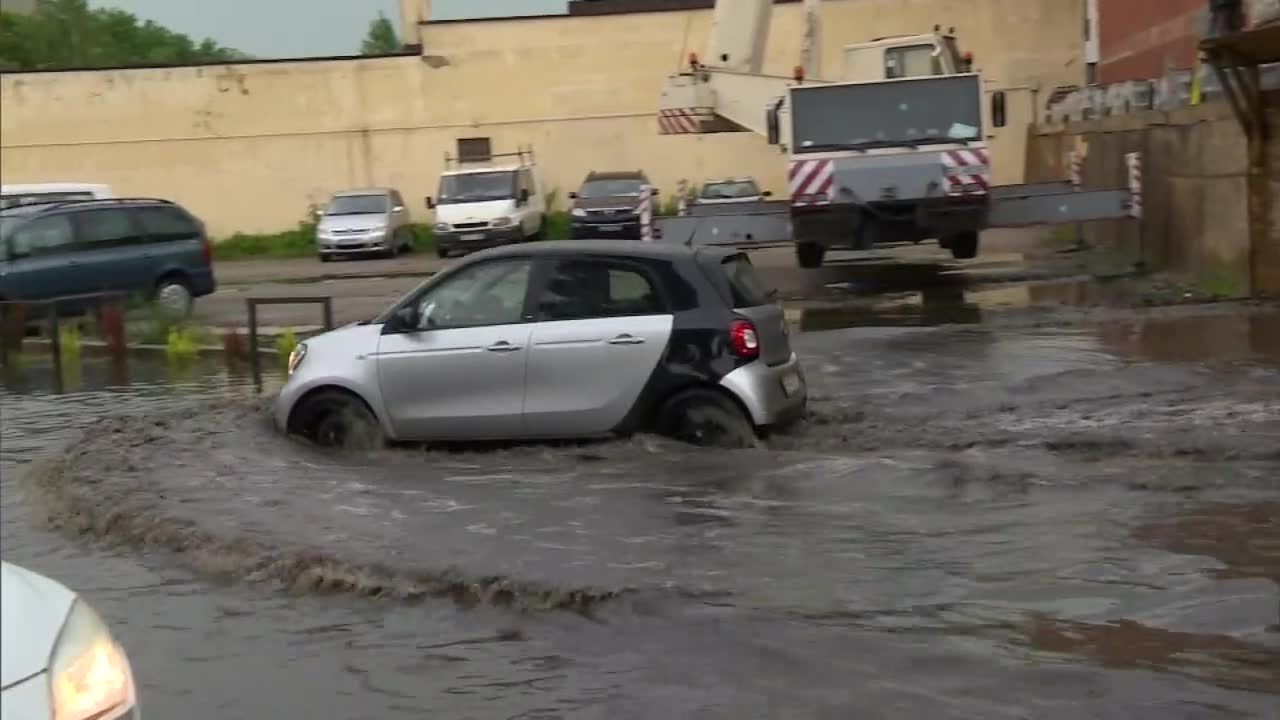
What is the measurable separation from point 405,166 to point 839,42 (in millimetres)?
11875

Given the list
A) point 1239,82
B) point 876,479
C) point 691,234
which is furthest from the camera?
point 691,234

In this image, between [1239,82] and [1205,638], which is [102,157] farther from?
[1205,638]

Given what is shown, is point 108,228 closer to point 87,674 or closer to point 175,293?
point 175,293

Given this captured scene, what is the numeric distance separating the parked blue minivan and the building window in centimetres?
1976

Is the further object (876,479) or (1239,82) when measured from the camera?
(1239,82)

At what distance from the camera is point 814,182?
791 inches

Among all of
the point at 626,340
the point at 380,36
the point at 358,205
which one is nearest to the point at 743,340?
the point at 626,340

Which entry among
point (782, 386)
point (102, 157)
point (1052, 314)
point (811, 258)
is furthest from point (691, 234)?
point (102, 157)

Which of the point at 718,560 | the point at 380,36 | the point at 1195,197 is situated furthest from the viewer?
the point at 380,36

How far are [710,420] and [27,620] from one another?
6.35 m

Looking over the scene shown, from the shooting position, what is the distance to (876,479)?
29.7 feet

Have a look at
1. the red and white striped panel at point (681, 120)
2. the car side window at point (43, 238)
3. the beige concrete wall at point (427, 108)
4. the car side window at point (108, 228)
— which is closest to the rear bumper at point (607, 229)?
the beige concrete wall at point (427, 108)

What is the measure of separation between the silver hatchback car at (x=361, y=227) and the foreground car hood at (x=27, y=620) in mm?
31080

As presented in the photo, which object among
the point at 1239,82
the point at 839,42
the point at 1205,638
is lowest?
the point at 1205,638
